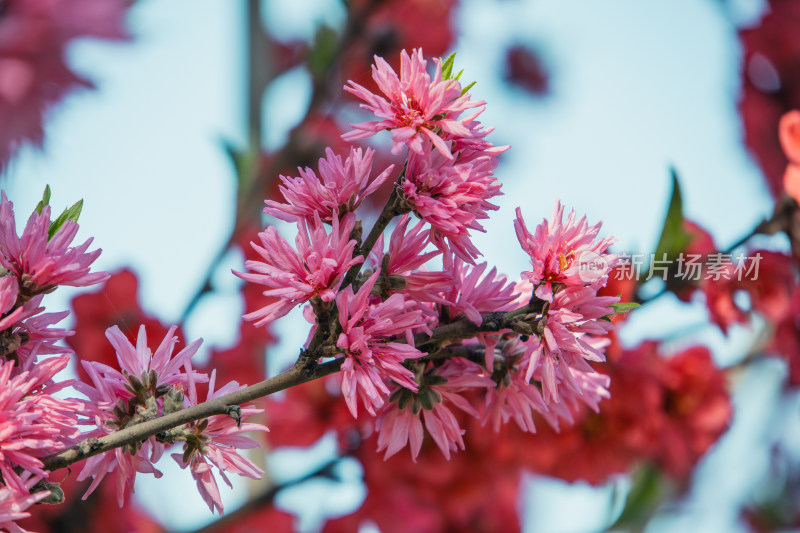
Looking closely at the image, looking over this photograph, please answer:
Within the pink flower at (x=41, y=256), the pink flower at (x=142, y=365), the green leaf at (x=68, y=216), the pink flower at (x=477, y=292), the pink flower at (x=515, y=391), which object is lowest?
the pink flower at (x=515, y=391)

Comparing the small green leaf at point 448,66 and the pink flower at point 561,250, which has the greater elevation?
the small green leaf at point 448,66

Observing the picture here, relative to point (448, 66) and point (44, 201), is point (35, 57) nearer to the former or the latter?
point (44, 201)

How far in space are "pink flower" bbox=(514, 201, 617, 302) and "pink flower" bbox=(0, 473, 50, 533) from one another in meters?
0.25

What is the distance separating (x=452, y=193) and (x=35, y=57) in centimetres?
44

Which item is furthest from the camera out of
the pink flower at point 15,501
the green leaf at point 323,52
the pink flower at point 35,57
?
the green leaf at point 323,52

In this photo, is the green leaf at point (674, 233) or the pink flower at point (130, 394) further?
the green leaf at point (674, 233)

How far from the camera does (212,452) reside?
354 millimetres

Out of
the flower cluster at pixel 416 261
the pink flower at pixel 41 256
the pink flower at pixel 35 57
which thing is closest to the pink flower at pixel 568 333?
the flower cluster at pixel 416 261

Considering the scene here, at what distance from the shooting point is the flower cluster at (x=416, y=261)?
0.33m

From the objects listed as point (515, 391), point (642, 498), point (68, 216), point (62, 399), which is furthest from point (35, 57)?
point (642, 498)

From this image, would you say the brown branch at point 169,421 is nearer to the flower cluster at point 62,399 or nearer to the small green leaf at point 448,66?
the flower cluster at point 62,399

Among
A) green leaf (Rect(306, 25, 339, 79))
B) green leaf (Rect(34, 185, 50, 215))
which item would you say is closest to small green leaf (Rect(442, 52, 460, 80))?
green leaf (Rect(34, 185, 50, 215))

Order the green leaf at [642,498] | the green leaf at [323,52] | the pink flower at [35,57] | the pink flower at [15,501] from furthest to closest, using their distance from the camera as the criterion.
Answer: the green leaf at [323,52] < the green leaf at [642,498] < the pink flower at [35,57] < the pink flower at [15,501]

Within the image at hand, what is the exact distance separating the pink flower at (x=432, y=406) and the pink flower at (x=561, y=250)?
0.24 ft
